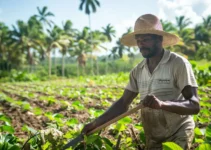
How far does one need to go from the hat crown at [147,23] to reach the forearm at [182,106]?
31.7 inches

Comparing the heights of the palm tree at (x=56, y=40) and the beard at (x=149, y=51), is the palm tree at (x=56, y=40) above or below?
above

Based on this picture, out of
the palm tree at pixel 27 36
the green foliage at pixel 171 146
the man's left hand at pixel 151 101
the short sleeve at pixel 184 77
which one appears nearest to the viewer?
the green foliage at pixel 171 146

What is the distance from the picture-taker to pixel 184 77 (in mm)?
2311

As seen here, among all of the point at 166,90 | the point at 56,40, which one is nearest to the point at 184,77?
the point at 166,90

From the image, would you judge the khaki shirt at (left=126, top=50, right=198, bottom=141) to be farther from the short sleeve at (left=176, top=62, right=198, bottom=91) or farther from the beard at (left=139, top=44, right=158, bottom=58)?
the beard at (left=139, top=44, right=158, bottom=58)

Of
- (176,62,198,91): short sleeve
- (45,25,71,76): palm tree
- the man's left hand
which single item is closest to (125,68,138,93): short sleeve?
(176,62,198,91): short sleeve

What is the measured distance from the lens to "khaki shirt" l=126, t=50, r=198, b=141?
7.86 ft

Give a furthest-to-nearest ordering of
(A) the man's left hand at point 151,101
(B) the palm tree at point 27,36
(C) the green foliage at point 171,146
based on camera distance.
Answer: (B) the palm tree at point 27,36, (A) the man's left hand at point 151,101, (C) the green foliage at point 171,146

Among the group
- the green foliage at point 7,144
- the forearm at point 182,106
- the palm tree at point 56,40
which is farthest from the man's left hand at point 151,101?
the palm tree at point 56,40

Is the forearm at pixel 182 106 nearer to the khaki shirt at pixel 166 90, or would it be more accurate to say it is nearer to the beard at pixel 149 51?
the khaki shirt at pixel 166 90

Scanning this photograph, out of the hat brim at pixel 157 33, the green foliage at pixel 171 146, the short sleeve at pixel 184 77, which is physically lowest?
the green foliage at pixel 171 146

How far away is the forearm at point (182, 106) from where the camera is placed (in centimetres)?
206

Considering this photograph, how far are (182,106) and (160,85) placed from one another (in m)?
0.43

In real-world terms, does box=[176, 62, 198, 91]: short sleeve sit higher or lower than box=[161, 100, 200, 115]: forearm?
higher
